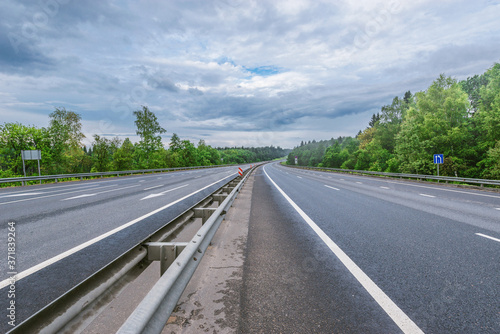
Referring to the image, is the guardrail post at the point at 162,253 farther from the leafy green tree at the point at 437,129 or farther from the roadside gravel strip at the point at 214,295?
the leafy green tree at the point at 437,129

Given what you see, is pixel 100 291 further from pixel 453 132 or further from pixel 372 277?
pixel 453 132

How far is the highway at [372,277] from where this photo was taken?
248 cm

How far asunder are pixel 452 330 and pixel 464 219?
6338 millimetres

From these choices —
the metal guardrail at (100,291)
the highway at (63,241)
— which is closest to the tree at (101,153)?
the highway at (63,241)

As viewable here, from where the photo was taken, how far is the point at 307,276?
3.51m

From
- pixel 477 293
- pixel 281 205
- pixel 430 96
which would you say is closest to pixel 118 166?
pixel 281 205

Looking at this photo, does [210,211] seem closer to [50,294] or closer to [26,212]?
[50,294]

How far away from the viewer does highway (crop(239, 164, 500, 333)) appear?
2.48 metres

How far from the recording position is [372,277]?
3.44 meters

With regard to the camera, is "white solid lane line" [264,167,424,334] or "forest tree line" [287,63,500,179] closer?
"white solid lane line" [264,167,424,334]

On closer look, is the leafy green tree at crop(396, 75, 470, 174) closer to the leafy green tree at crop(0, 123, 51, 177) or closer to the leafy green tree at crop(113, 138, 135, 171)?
the leafy green tree at crop(113, 138, 135, 171)

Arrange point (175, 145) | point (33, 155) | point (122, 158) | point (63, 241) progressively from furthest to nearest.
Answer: point (175, 145) → point (122, 158) → point (33, 155) → point (63, 241)

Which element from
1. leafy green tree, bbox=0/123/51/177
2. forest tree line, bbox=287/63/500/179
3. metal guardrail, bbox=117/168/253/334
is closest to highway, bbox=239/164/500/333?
metal guardrail, bbox=117/168/253/334

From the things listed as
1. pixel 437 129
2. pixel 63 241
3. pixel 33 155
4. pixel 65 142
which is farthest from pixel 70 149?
pixel 437 129
